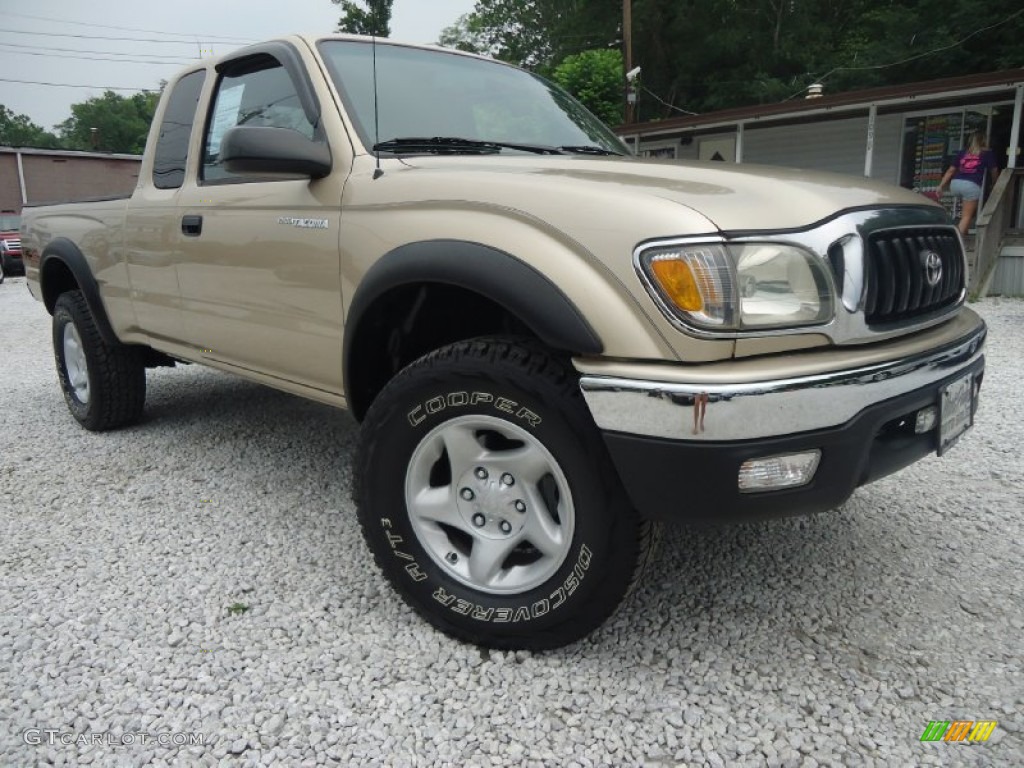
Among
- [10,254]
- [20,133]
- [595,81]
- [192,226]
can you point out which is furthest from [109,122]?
[192,226]

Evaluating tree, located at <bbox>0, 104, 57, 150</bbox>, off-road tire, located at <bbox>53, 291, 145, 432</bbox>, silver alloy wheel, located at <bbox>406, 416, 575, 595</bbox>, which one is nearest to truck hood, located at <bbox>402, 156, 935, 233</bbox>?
silver alloy wheel, located at <bbox>406, 416, 575, 595</bbox>

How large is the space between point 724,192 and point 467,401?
0.87 metres

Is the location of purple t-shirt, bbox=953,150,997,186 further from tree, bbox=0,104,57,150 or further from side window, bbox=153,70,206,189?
tree, bbox=0,104,57,150

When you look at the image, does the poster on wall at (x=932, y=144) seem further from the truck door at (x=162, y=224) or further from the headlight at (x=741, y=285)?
the headlight at (x=741, y=285)

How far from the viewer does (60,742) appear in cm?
183

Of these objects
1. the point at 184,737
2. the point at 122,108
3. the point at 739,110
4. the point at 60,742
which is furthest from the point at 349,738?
the point at 122,108

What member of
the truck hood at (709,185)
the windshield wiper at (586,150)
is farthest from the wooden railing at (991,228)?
the truck hood at (709,185)

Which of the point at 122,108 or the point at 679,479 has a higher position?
the point at 122,108

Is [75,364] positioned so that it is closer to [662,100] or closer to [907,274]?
[907,274]

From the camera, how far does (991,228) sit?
31.7 feet

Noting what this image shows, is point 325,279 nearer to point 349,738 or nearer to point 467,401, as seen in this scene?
point 467,401

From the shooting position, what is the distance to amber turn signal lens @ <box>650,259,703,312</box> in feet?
5.63

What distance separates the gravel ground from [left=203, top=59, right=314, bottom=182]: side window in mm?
1510

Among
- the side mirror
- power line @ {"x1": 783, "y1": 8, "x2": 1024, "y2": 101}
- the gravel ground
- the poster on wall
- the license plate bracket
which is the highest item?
power line @ {"x1": 783, "y1": 8, "x2": 1024, "y2": 101}
